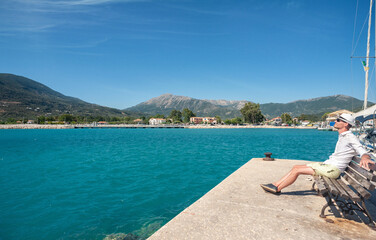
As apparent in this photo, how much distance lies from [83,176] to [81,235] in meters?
7.92

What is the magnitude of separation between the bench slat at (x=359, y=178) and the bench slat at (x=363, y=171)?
0.06 m

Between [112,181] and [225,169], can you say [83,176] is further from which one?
[225,169]

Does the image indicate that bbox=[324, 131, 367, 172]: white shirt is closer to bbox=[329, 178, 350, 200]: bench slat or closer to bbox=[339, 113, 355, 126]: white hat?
bbox=[339, 113, 355, 126]: white hat

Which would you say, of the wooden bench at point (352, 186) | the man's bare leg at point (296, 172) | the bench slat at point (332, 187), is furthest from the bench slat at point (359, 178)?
the man's bare leg at point (296, 172)

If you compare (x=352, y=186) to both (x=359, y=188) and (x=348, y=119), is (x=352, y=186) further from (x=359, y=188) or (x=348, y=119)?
(x=348, y=119)

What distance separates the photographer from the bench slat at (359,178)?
3.53 m

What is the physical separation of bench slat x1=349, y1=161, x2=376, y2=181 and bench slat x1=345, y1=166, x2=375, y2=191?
0.18 feet

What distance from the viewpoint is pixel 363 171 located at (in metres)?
3.87

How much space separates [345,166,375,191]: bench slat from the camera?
3.53 m

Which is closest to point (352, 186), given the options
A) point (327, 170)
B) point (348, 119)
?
point (327, 170)

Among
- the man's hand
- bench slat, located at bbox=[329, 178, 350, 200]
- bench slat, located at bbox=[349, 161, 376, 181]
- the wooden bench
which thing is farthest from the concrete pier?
the man's hand

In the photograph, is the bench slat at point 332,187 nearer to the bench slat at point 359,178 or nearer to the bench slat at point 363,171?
the bench slat at point 359,178

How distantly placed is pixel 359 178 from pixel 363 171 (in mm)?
144

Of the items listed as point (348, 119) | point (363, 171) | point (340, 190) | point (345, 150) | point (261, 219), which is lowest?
point (261, 219)
